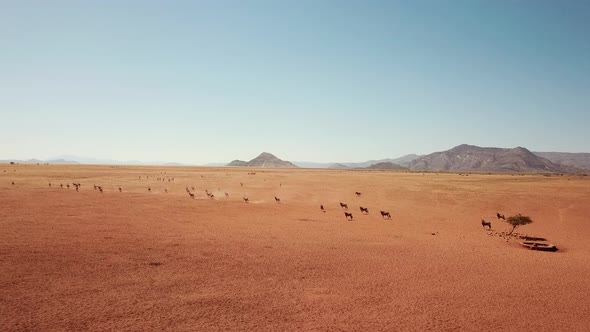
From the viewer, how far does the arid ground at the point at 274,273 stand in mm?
11977

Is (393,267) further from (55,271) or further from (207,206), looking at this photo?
(207,206)

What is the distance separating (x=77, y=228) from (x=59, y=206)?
37.2 feet

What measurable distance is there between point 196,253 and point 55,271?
6402 mm

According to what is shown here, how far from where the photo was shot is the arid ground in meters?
12.0

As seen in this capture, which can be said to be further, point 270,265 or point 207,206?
point 207,206

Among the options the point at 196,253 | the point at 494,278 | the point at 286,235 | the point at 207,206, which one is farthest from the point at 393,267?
the point at 207,206

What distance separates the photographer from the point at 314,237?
80.3 ft

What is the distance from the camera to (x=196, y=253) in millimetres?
19156

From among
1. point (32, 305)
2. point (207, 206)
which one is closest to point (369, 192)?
point (207, 206)

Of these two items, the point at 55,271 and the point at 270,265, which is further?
the point at 270,265

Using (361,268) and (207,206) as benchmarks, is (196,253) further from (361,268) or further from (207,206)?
(207,206)

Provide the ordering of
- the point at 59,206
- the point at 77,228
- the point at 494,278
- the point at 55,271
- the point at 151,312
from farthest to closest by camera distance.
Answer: the point at 59,206
the point at 77,228
the point at 494,278
the point at 55,271
the point at 151,312

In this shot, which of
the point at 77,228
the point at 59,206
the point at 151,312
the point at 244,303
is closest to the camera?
the point at 151,312

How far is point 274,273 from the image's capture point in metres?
16.5
